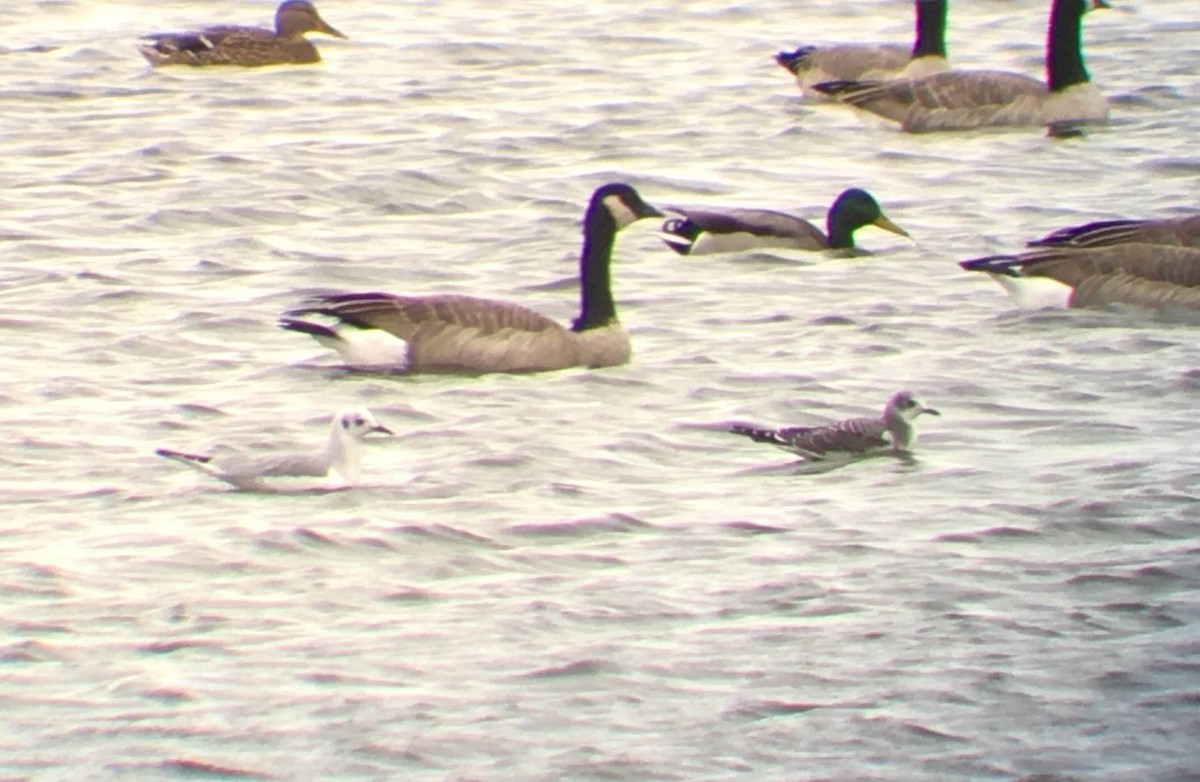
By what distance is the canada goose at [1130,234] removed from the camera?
17.0 metres

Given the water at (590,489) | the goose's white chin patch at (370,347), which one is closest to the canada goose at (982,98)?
the water at (590,489)

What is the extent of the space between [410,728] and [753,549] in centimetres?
242

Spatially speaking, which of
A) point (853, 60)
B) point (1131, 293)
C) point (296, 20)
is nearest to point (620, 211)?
point (1131, 293)

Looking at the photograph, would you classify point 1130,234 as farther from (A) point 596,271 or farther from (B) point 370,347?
(B) point 370,347

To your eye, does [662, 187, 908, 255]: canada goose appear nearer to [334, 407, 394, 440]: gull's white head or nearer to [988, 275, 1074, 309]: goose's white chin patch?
[988, 275, 1074, 309]: goose's white chin patch

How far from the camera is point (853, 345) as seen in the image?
51.5ft

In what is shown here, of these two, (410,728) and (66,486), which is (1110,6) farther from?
(410,728)

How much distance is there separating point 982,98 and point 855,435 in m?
12.7

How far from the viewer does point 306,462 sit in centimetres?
1199

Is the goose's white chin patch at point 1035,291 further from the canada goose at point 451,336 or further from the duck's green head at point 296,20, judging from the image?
the duck's green head at point 296,20

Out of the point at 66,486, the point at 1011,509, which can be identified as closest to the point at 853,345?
the point at 1011,509

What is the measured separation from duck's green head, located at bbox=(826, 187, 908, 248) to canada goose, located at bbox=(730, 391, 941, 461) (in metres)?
5.94

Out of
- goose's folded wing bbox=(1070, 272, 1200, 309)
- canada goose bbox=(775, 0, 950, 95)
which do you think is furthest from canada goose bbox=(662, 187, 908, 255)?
canada goose bbox=(775, 0, 950, 95)

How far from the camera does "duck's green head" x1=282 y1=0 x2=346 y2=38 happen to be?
94.7 ft
